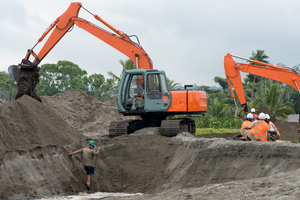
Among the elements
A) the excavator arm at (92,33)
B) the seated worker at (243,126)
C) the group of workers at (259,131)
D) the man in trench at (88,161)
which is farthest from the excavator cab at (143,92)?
the man in trench at (88,161)

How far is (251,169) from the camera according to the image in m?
11.3

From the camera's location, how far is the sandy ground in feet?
27.2

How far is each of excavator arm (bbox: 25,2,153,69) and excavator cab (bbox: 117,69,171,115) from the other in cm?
145

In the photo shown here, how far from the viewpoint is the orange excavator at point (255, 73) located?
2144 centimetres

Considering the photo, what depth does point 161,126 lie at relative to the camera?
16047mm

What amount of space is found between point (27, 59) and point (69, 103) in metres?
11.2

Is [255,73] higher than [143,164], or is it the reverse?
[255,73]

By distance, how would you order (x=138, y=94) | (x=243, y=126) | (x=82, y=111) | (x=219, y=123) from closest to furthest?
(x=243, y=126)
(x=138, y=94)
(x=82, y=111)
(x=219, y=123)

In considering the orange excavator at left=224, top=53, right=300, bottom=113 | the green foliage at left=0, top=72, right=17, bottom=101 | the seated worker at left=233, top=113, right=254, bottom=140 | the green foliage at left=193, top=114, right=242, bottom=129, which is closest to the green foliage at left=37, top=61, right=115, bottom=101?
the green foliage at left=0, top=72, right=17, bottom=101

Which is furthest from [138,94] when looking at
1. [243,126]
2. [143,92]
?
[243,126]

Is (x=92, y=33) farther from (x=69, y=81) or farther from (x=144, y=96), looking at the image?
(x=69, y=81)

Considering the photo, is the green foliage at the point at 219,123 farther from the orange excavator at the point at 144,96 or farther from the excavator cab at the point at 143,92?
the excavator cab at the point at 143,92

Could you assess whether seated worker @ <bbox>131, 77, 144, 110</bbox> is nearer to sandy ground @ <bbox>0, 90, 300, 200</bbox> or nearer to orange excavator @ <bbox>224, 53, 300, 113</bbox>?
sandy ground @ <bbox>0, 90, 300, 200</bbox>

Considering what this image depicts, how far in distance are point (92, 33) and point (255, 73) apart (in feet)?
29.2
